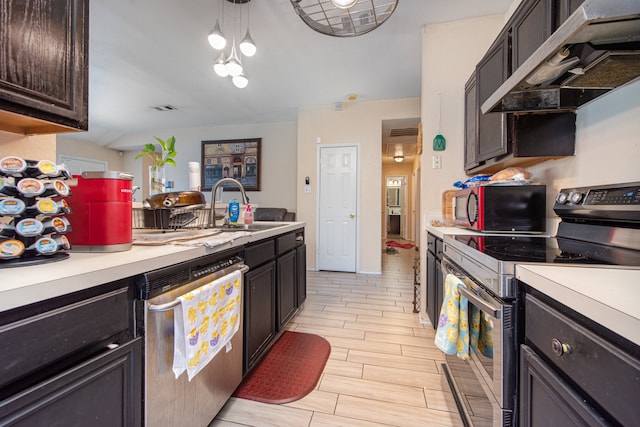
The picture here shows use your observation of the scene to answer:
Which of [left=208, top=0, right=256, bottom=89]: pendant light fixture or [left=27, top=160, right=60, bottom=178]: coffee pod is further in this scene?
[left=208, top=0, right=256, bottom=89]: pendant light fixture

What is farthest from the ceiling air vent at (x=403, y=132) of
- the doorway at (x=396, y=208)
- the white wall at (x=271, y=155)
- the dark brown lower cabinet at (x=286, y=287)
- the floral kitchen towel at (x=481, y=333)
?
the floral kitchen towel at (x=481, y=333)

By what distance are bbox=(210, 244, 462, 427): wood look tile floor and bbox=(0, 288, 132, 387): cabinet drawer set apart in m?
0.91

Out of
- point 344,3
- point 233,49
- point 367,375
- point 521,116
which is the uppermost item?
point 233,49

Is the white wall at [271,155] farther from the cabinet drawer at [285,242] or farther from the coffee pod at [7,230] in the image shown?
the coffee pod at [7,230]

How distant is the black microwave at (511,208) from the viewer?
1.64 meters

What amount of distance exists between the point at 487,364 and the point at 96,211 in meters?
1.46

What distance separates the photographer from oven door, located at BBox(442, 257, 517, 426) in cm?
82

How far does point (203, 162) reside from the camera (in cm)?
552

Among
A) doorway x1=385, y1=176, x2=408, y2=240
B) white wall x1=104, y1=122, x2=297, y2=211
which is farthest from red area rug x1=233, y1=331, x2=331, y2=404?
doorway x1=385, y1=176, x2=408, y2=240

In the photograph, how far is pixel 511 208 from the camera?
167cm

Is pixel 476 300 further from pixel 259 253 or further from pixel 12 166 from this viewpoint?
pixel 12 166

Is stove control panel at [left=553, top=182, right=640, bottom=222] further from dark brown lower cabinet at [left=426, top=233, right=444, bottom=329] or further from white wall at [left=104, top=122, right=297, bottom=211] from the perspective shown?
white wall at [left=104, top=122, right=297, bottom=211]

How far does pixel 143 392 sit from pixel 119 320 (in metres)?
0.26

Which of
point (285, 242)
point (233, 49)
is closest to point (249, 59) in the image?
point (233, 49)
